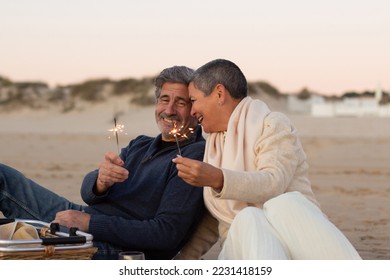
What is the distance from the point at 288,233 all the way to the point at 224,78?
1.03 m

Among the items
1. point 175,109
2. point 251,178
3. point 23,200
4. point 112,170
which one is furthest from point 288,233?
point 23,200

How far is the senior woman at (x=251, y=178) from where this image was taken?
14.1ft

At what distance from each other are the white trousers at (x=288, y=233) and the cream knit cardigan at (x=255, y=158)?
0.85ft

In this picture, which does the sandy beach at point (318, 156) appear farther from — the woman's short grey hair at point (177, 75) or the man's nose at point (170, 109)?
the woman's short grey hair at point (177, 75)

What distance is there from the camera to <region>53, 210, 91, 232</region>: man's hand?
201 inches

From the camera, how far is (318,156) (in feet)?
66.5

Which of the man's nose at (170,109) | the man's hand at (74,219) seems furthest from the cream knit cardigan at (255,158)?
the man's hand at (74,219)

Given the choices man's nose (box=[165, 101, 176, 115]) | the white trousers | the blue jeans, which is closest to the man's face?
man's nose (box=[165, 101, 176, 115])

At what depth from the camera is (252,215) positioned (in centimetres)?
441

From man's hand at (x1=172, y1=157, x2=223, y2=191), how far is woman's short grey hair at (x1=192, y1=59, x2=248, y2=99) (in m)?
0.57

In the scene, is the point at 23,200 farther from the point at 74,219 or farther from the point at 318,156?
the point at 318,156

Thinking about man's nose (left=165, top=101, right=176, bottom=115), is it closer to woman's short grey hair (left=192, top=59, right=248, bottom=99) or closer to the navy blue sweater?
the navy blue sweater

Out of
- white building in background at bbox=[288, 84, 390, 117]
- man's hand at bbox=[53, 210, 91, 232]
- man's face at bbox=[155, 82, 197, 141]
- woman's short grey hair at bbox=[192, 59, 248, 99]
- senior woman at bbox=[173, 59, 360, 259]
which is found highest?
woman's short grey hair at bbox=[192, 59, 248, 99]

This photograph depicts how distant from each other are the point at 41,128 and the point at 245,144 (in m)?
28.8
